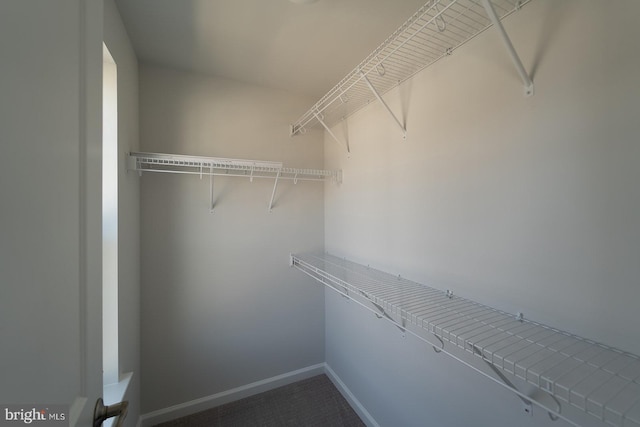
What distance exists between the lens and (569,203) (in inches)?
31.8

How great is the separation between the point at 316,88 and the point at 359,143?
682 mm

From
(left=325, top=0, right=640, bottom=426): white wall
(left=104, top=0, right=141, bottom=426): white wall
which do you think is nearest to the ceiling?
(left=104, top=0, right=141, bottom=426): white wall

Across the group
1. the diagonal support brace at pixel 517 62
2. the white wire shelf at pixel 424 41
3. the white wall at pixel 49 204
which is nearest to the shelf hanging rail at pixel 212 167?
the white wire shelf at pixel 424 41

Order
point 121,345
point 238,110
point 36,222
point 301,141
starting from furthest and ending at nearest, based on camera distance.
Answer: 1. point 301,141
2. point 238,110
3. point 121,345
4. point 36,222

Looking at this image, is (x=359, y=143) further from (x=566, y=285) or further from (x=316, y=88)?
(x=566, y=285)

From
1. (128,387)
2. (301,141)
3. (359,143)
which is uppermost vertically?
(301,141)

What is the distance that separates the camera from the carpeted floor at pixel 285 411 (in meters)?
1.79

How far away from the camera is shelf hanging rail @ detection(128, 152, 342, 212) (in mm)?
1523

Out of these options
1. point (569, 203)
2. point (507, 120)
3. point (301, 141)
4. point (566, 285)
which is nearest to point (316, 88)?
point (301, 141)

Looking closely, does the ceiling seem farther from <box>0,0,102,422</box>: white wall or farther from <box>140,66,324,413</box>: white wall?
<box>0,0,102,422</box>: white wall

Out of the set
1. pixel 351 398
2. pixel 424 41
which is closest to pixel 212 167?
pixel 424 41

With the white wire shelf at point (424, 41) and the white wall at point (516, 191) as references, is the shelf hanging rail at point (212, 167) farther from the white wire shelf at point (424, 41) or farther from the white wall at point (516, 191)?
the white wall at point (516, 191)

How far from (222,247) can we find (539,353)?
191 centimetres

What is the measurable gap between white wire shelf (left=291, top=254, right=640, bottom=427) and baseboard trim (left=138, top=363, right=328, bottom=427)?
5.02 feet
